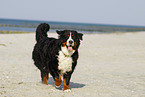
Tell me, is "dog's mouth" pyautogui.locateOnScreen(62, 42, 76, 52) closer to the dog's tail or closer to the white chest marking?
the white chest marking

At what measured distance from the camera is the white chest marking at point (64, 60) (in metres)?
5.81

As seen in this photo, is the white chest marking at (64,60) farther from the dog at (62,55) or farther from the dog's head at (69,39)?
the dog's head at (69,39)

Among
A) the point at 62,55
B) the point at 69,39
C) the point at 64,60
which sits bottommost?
the point at 64,60

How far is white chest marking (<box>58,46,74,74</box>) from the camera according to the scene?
19.1 feet

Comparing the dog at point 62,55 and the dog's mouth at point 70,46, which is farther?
the dog at point 62,55

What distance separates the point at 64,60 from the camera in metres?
5.91

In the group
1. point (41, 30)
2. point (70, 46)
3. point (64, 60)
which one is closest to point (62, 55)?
point (64, 60)

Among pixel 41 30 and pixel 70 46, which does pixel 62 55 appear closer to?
pixel 70 46

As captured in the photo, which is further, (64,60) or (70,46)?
(64,60)

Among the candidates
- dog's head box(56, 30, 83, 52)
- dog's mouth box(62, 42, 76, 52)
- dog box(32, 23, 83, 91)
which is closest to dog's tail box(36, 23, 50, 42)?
dog box(32, 23, 83, 91)

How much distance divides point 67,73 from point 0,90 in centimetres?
184

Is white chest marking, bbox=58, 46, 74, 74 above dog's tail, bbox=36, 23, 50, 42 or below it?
below

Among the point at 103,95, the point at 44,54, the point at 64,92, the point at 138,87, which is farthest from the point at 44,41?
the point at 138,87

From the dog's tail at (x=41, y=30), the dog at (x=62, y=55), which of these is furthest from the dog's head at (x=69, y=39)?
the dog's tail at (x=41, y=30)
